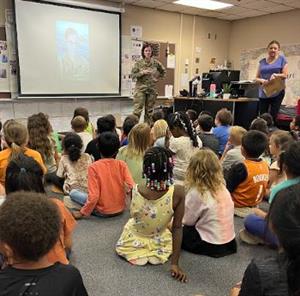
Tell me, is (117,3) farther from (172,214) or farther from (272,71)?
(172,214)

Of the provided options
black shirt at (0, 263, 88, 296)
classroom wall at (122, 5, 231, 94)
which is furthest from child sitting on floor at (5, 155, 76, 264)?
classroom wall at (122, 5, 231, 94)

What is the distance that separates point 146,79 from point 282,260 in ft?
16.5

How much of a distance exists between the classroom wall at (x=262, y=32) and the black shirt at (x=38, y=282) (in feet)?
22.7

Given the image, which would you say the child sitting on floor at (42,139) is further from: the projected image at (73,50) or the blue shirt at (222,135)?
the projected image at (73,50)

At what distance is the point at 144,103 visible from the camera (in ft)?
18.9

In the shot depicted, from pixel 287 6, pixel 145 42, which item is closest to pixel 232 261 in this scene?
pixel 145 42

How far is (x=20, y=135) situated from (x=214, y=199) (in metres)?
1.55

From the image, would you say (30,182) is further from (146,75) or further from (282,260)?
(146,75)

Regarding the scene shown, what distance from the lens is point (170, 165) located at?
1.76 m

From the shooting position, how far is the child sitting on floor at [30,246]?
0.85 metres

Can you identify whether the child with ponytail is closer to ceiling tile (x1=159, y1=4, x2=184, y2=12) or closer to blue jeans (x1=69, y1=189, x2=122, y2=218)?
blue jeans (x1=69, y1=189, x2=122, y2=218)

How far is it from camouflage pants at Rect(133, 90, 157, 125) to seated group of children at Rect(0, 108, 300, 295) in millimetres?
2203

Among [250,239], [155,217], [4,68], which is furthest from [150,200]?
[4,68]

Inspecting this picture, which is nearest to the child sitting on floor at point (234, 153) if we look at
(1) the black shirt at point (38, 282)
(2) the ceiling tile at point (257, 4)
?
(1) the black shirt at point (38, 282)
